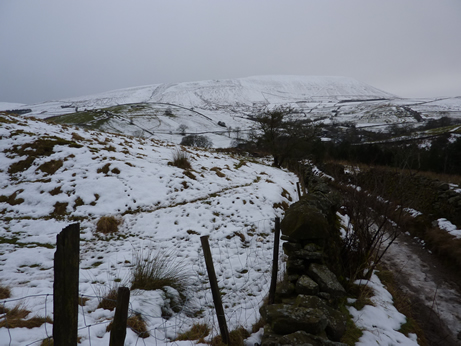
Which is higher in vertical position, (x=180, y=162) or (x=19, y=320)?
(x=180, y=162)

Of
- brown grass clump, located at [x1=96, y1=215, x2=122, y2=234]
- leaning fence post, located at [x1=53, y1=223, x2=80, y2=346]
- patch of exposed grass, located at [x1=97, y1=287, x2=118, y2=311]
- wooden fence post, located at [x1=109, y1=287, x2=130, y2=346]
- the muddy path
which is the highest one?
leaning fence post, located at [x1=53, y1=223, x2=80, y2=346]

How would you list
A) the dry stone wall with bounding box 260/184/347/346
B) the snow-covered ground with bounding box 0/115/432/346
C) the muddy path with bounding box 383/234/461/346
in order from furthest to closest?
the muddy path with bounding box 383/234/461/346, the snow-covered ground with bounding box 0/115/432/346, the dry stone wall with bounding box 260/184/347/346

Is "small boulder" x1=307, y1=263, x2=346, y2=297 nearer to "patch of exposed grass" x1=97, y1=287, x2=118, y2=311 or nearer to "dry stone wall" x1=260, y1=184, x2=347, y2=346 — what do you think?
"dry stone wall" x1=260, y1=184, x2=347, y2=346

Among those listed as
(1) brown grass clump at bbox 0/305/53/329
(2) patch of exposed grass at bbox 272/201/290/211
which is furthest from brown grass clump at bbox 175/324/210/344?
(2) patch of exposed grass at bbox 272/201/290/211

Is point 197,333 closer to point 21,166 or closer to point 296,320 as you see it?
point 296,320

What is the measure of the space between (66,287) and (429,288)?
847cm

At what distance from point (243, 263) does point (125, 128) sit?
244 ft

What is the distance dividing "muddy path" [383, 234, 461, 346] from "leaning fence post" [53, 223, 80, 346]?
229 inches

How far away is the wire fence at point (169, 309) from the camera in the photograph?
247cm

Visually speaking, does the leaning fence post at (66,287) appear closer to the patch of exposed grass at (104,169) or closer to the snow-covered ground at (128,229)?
the snow-covered ground at (128,229)

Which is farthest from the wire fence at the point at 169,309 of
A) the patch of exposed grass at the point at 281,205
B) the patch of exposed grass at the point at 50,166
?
the patch of exposed grass at the point at 50,166

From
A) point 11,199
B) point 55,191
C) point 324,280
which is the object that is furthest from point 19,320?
point 11,199

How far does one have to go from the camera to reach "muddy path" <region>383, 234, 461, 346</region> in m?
4.45

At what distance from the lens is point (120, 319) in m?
1.66
